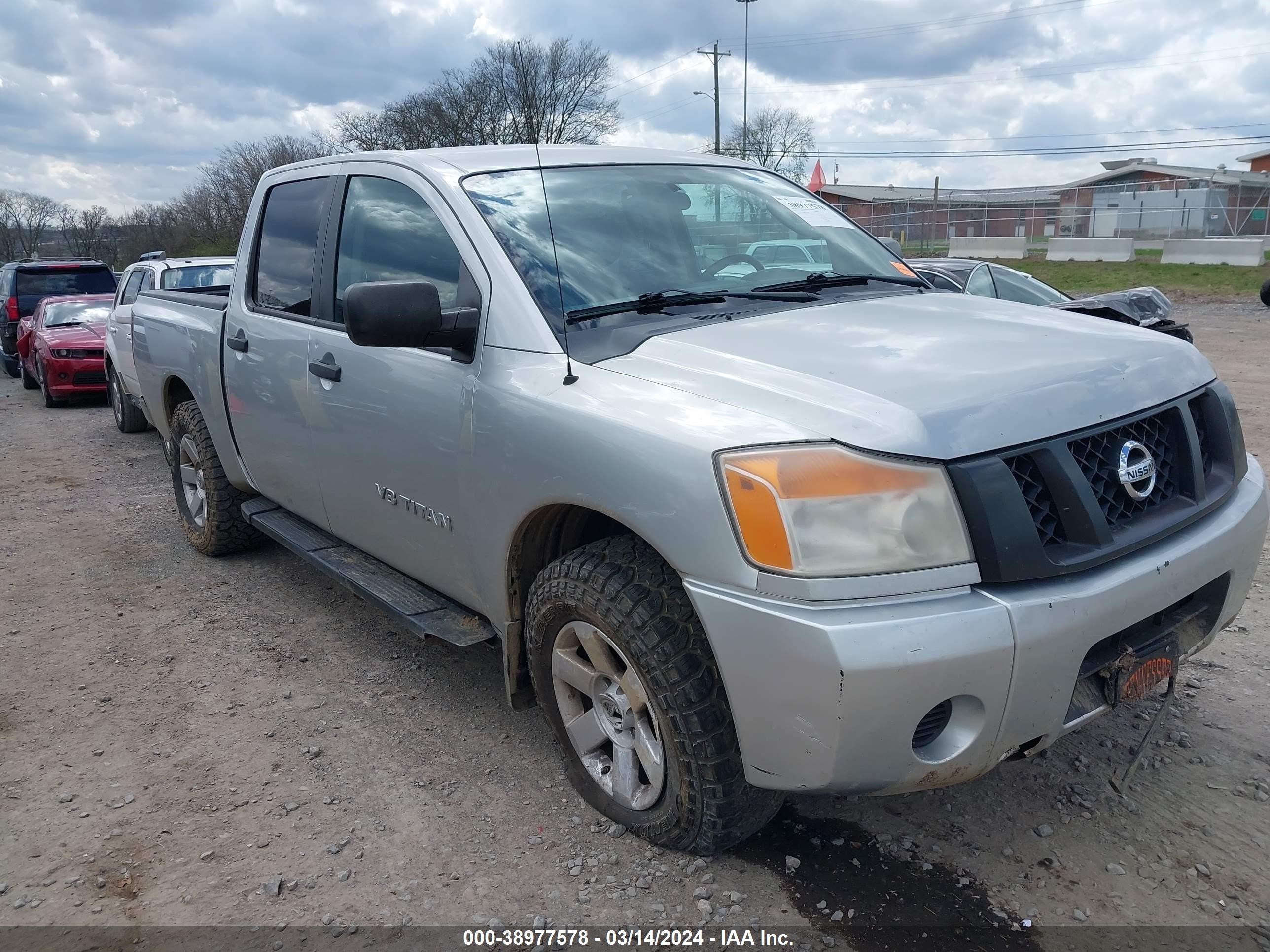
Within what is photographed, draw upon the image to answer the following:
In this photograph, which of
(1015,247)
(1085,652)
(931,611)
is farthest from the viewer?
(1015,247)

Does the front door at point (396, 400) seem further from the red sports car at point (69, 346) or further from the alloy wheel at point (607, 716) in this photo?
the red sports car at point (69, 346)

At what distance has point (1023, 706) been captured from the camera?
86.2 inches

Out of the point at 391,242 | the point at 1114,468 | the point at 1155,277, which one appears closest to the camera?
the point at 1114,468

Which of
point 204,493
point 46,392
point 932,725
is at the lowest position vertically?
point 46,392

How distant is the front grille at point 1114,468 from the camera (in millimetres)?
2371

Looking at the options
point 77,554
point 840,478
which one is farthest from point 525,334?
point 77,554

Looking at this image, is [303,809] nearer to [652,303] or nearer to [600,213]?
[652,303]

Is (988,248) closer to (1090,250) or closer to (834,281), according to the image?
(1090,250)

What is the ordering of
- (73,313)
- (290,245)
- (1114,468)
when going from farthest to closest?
(73,313) < (290,245) < (1114,468)

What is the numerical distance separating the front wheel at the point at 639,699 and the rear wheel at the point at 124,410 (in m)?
8.32

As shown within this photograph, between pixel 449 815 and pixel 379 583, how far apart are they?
3.21 feet

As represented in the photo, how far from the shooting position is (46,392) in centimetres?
1254

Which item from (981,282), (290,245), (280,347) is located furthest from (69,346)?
(981,282)

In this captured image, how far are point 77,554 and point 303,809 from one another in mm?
3683
